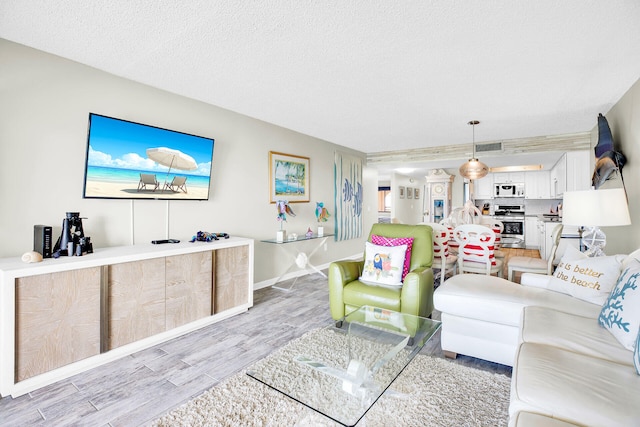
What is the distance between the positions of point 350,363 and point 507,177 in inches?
336

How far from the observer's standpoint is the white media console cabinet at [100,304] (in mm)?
1967

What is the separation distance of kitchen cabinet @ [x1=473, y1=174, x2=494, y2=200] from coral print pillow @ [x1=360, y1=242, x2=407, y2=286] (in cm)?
687

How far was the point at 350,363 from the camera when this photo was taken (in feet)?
5.41

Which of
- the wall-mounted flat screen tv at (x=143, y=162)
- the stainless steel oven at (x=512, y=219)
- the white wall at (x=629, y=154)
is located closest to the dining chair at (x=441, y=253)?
the white wall at (x=629, y=154)

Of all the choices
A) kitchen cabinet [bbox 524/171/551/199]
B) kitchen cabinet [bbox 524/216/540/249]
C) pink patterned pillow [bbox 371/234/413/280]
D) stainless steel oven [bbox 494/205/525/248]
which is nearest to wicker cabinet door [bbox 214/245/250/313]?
pink patterned pillow [bbox 371/234/413/280]

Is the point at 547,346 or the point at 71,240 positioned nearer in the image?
the point at 547,346

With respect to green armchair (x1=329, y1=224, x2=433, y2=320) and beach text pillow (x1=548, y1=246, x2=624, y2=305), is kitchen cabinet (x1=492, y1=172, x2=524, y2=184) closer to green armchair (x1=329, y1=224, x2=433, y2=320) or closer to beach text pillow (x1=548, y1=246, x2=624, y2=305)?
green armchair (x1=329, y1=224, x2=433, y2=320)

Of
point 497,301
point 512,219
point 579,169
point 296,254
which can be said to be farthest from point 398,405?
point 512,219

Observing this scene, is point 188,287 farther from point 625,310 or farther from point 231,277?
point 625,310

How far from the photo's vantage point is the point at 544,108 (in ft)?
12.1

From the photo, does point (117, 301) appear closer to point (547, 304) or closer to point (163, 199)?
point (163, 199)

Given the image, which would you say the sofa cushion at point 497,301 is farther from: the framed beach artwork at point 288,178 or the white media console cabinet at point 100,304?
the framed beach artwork at point 288,178

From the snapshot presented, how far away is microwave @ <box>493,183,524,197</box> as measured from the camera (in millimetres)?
8320

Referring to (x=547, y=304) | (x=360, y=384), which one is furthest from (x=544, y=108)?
(x=360, y=384)
